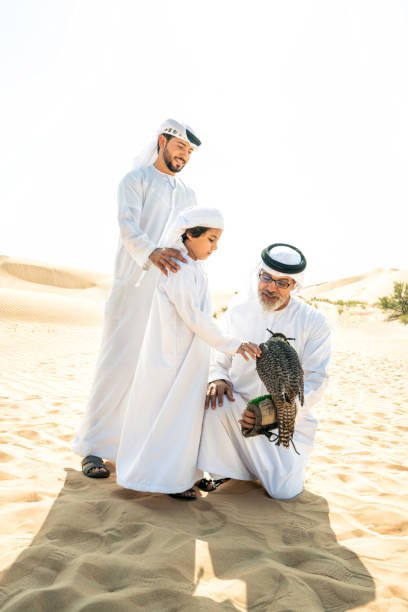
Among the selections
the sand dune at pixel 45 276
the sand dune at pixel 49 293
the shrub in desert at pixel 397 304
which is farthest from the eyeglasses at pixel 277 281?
the sand dune at pixel 45 276

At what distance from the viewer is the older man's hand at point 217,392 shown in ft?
10.1

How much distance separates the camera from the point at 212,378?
3.28m

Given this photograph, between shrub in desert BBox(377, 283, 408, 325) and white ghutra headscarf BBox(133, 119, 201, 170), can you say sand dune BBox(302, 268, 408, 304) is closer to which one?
shrub in desert BBox(377, 283, 408, 325)

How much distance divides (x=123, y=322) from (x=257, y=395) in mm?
988

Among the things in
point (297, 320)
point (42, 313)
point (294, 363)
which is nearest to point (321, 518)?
point (294, 363)

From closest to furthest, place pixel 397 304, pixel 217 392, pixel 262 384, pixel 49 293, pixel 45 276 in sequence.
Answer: pixel 217 392
pixel 262 384
pixel 397 304
pixel 49 293
pixel 45 276

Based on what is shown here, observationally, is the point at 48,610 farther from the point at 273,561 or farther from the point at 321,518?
the point at 321,518

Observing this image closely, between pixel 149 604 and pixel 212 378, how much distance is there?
1.55 metres

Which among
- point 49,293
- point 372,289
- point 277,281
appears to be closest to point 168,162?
point 277,281

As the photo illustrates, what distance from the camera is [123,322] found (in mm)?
3432

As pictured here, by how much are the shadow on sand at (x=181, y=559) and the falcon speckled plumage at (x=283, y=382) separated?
512 millimetres

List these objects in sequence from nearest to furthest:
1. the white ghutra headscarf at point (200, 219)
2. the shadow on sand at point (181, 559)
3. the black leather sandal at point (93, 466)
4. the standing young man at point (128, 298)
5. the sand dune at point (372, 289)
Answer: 1. the shadow on sand at point (181, 559)
2. the white ghutra headscarf at point (200, 219)
3. the black leather sandal at point (93, 466)
4. the standing young man at point (128, 298)
5. the sand dune at point (372, 289)

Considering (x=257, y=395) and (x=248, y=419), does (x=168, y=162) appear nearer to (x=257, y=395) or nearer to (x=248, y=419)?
(x=257, y=395)

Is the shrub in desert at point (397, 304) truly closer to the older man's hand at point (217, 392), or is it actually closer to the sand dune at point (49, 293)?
the sand dune at point (49, 293)
